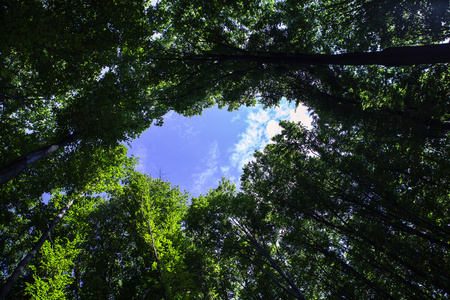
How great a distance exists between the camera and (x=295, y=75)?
29.2ft

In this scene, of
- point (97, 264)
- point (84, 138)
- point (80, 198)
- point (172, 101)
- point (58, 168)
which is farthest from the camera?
point (97, 264)

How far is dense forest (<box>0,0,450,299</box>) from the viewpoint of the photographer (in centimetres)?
551

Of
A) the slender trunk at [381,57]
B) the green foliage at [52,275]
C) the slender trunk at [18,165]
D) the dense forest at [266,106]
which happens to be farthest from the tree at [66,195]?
the slender trunk at [381,57]

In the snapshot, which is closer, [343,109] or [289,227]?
[343,109]

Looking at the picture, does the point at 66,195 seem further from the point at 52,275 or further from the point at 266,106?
the point at 266,106

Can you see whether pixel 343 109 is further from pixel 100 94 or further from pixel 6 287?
pixel 6 287

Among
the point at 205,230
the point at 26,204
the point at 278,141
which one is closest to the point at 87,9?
the point at 278,141

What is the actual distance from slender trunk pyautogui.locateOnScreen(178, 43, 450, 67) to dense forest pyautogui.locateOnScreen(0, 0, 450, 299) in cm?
3

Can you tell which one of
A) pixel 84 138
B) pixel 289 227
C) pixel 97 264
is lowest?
pixel 289 227

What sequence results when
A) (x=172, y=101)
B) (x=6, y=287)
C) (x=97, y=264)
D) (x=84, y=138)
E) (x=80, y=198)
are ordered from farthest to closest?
(x=97, y=264)
(x=80, y=198)
(x=172, y=101)
(x=84, y=138)
(x=6, y=287)

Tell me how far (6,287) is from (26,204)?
6.18m

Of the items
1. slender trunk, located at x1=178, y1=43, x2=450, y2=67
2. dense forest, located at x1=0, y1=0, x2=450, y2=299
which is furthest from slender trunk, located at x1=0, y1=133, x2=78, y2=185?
slender trunk, located at x1=178, y1=43, x2=450, y2=67

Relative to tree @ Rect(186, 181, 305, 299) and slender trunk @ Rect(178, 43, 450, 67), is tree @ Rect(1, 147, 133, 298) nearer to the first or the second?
tree @ Rect(186, 181, 305, 299)

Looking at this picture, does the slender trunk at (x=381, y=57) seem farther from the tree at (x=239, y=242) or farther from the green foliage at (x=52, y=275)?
the green foliage at (x=52, y=275)
